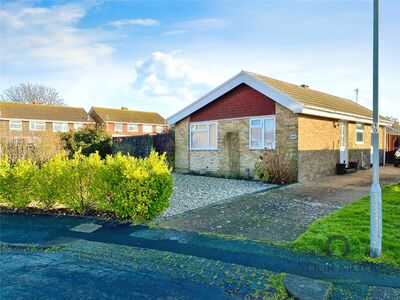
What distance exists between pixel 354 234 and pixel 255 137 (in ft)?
29.9

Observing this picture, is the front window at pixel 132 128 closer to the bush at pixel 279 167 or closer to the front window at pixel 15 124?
the front window at pixel 15 124

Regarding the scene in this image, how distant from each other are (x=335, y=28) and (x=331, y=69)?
1.94m

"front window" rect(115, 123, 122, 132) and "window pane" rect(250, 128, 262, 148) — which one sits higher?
"front window" rect(115, 123, 122, 132)

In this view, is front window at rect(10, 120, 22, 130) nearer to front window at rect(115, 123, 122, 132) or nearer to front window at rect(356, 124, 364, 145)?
front window at rect(115, 123, 122, 132)

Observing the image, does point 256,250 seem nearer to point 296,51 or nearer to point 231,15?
point 231,15

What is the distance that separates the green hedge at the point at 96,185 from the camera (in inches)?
285

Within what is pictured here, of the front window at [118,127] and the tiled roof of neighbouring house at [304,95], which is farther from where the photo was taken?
the front window at [118,127]

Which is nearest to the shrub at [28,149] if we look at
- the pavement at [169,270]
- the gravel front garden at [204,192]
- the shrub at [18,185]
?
the shrub at [18,185]

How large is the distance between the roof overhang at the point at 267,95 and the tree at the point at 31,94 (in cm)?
4008

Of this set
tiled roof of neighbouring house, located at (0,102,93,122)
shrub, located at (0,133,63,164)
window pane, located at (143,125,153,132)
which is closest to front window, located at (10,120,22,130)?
tiled roof of neighbouring house, located at (0,102,93,122)

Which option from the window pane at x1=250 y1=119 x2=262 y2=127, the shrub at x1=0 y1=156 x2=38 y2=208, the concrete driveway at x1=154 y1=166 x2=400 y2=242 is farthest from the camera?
the window pane at x1=250 y1=119 x2=262 y2=127

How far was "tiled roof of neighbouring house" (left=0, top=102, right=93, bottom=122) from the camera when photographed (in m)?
41.1

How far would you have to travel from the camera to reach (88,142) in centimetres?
2788

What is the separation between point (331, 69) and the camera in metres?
11.8
